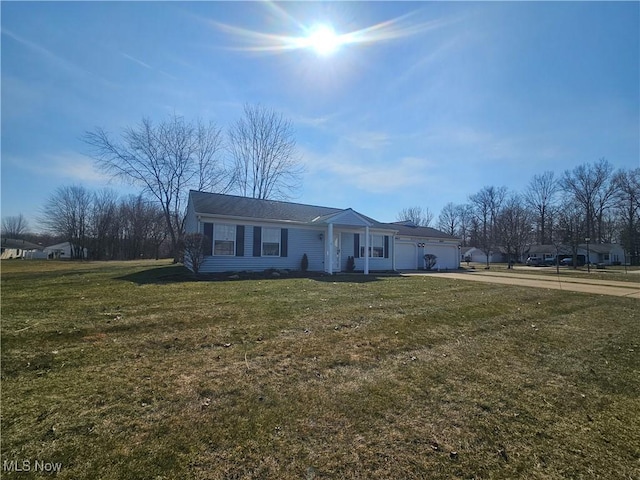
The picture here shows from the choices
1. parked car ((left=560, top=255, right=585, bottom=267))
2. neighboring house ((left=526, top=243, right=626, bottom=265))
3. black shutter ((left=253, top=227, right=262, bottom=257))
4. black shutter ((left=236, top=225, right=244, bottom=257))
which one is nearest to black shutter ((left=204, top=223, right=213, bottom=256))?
black shutter ((left=236, top=225, right=244, bottom=257))

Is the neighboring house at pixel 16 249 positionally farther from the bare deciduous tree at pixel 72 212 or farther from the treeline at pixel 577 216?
the treeline at pixel 577 216

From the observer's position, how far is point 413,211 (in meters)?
62.9

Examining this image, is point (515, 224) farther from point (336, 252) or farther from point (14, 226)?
point (14, 226)

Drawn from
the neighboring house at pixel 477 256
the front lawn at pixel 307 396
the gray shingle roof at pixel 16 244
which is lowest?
the front lawn at pixel 307 396

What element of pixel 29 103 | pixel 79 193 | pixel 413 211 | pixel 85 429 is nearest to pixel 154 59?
pixel 29 103

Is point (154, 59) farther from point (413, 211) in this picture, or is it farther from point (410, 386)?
point (413, 211)

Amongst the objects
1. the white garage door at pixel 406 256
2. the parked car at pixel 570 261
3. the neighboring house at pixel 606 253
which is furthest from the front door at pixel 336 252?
the neighboring house at pixel 606 253

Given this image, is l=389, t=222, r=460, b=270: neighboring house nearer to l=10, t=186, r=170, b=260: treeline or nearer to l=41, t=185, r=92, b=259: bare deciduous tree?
l=10, t=186, r=170, b=260: treeline

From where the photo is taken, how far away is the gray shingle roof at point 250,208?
14812 millimetres

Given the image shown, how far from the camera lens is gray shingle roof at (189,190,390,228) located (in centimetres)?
1481

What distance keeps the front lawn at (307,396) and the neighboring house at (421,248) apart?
17.0m

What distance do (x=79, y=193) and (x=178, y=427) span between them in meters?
62.2

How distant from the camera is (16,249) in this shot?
224 ft

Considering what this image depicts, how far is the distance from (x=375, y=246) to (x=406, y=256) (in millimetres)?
4920
